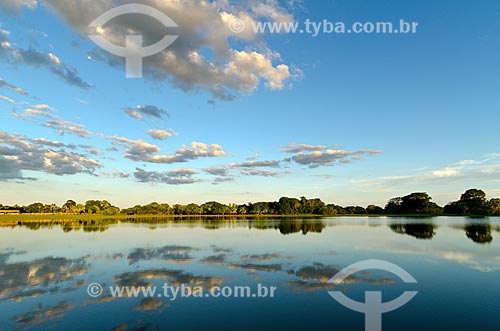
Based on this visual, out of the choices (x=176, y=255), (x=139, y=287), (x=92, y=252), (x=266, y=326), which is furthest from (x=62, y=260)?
(x=266, y=326)

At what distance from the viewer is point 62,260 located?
27156mm

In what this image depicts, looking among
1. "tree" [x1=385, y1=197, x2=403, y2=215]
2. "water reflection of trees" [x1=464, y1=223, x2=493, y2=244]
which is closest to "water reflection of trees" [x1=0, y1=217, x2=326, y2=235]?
"water reflection of trees" [x1=464, y1=223, x2=493, y2=244]

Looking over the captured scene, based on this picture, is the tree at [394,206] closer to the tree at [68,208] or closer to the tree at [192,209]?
the tree at [192,209]

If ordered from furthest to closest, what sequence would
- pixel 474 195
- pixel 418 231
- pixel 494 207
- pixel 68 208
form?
pixel 68 208
pixel 474 195
pixel 494 207
pixel 418 231

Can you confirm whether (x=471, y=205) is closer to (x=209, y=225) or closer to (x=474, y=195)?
(x=474, y=195)

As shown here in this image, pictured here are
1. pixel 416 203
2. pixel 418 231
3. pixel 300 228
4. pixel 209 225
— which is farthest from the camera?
pixel 416 203

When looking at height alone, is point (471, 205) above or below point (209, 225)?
above

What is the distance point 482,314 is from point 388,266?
10.2m

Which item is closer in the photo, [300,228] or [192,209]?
[300,228]

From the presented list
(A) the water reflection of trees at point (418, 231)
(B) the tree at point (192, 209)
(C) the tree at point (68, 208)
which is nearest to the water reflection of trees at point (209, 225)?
(A) the water reflection of trees at point (418, 231)

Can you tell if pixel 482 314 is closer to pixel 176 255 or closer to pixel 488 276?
pixel 488 276

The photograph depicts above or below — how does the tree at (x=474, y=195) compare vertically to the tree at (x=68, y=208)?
above

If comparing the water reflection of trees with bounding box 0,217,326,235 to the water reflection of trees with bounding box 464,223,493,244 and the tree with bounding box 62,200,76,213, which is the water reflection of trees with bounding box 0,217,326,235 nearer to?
the water reflection of trees with bounding box 464,223,493,244

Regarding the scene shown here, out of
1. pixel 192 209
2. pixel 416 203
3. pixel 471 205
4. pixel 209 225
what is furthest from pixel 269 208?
pixel 209 225
